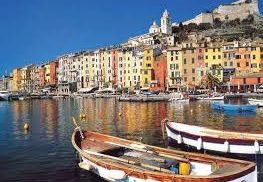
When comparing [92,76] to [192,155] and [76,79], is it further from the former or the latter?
[192,155]

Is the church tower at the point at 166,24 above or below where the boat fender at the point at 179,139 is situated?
above

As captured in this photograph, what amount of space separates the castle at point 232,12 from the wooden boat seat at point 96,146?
15356 cm

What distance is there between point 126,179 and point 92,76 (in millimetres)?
127932

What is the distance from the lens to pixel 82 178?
22.2 metres

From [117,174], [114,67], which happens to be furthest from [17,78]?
[117,174]

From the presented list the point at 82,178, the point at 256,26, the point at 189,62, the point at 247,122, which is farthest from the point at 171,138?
the point at 256,26

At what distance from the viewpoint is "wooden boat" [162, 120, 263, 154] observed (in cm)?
2569

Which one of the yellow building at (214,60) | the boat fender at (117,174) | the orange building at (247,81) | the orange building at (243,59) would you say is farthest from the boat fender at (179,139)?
the yellow building at (214,60)

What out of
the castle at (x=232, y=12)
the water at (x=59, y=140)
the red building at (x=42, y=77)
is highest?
the castle at (x=232, y=12)

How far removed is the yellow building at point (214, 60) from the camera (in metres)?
108

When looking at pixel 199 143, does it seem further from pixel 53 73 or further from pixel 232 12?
pixel 232 12

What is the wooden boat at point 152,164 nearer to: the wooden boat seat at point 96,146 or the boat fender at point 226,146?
the wooden boat seat at point 96,146

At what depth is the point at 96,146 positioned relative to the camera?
24469 millimetres

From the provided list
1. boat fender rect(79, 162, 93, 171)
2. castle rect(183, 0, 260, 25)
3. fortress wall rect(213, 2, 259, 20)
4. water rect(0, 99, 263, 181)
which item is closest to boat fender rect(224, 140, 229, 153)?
water rect(0, 99, 263, 181)
